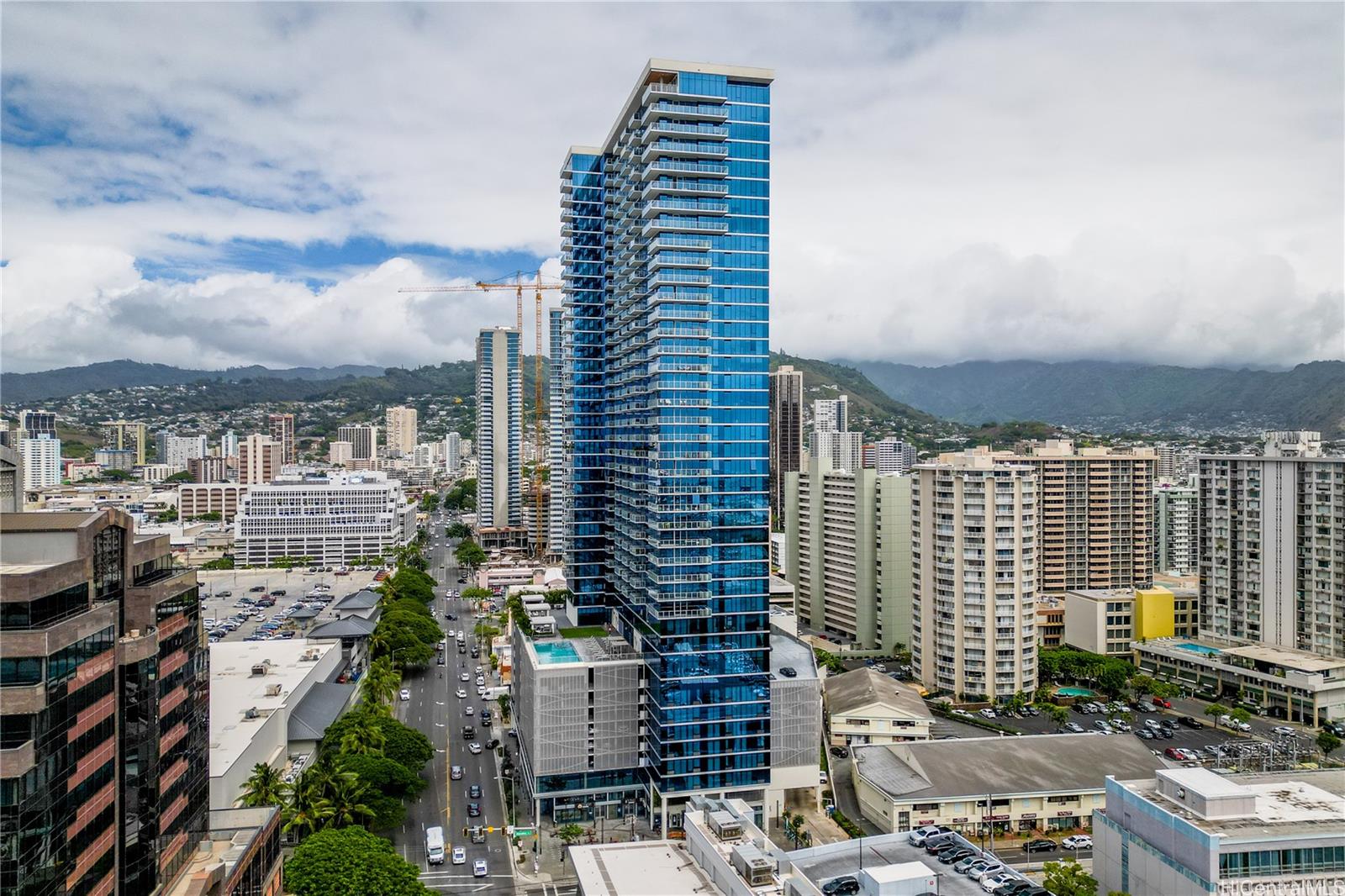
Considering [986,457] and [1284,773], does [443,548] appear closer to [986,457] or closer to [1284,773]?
[986,457]

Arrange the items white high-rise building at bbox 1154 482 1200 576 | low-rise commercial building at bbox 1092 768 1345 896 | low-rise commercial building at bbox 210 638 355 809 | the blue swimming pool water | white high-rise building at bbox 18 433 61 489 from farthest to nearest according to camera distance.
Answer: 1. white high-rise building at bbox 18 433 61 489
2. white high-rise building at bbox 1154 482 1200 576
3. the blue swimming pool water
4. low-rise commercial building at bbox 210 638 355 809
5. low-rise commercial building at bbox 1092 768 1345 896

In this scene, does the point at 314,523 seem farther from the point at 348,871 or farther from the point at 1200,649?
the point at 1200,649

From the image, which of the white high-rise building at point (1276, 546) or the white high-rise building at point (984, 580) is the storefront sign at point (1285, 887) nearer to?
the white high-rise building at point (984, 580)

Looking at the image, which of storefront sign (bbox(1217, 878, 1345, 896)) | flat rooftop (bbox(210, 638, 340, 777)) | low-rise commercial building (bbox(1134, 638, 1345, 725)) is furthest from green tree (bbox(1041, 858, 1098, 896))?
low-rise commercial building (bbox(1134, 638, 1345, 725))

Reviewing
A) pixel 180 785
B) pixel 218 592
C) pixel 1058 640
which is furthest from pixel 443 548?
pixel 180 785

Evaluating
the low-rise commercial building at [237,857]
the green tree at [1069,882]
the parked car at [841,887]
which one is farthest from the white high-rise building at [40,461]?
the green tree at [1069,882]

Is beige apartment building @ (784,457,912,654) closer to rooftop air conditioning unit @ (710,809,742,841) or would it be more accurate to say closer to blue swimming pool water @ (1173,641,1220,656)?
blue swimming pool water @ (1173,641,1220,656)
